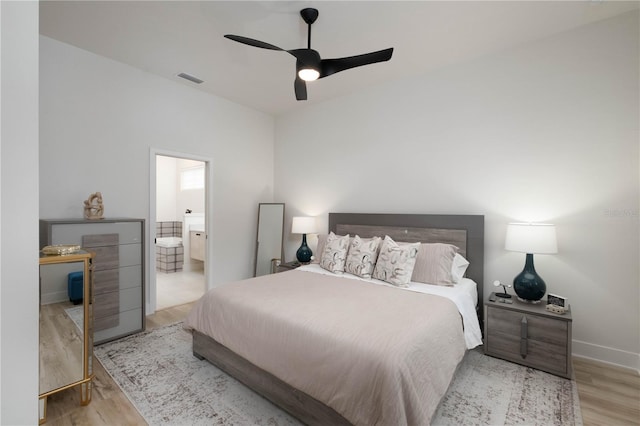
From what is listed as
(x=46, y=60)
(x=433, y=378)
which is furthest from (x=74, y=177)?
(x=433, y=378)

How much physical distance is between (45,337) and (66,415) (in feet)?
1.74

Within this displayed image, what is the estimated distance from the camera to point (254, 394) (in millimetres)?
2123

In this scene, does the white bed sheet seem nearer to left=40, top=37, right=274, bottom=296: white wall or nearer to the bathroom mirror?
the bathroom mirror

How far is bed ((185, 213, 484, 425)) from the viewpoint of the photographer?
4.80 ft

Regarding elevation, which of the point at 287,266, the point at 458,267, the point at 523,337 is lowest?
the point at 523,337

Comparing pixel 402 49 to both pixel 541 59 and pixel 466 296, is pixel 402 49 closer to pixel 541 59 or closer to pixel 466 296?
pixel 541 59

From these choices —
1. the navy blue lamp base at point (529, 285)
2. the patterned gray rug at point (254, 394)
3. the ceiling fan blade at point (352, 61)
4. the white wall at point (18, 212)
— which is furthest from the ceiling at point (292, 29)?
the patterned gray rug at point (254, 394)

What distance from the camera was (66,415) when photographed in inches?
74.6

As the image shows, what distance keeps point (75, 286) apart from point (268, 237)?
2948mm

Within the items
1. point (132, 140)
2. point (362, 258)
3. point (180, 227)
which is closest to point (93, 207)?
point (132, 140)

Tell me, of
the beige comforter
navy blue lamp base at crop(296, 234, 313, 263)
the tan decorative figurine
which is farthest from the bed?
the tan decorative figurine

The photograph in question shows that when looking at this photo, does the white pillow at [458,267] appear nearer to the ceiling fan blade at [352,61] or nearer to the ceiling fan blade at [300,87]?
the ceiling fan blade at [352,61]

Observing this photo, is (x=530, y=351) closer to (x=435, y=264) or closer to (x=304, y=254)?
(x=435, y=264)

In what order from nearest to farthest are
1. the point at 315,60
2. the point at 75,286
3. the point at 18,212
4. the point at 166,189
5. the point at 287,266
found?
the point at 18,212 < the point at 75,286 < the point at 315,60 < the point at 287,266 < the point at 166,189
